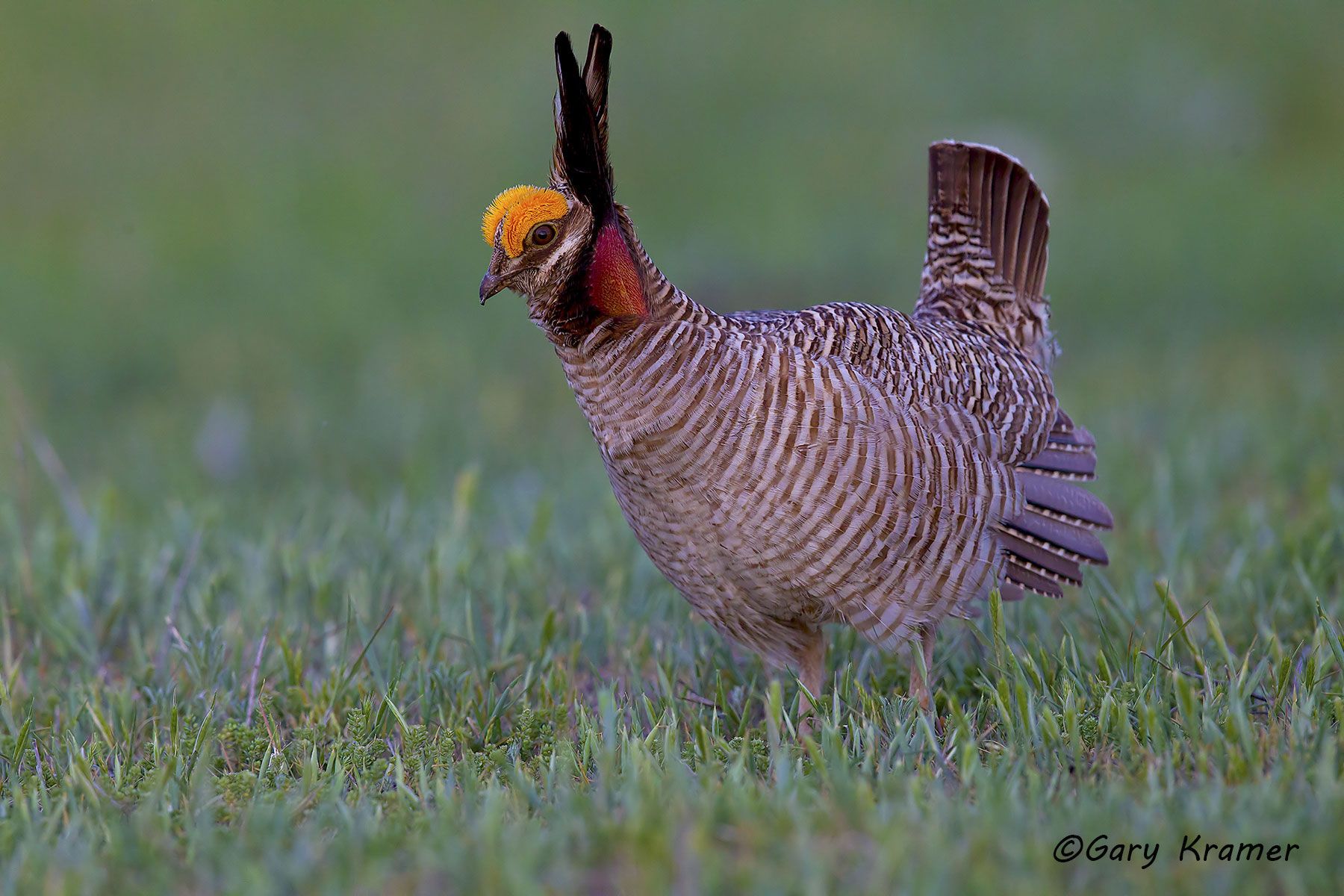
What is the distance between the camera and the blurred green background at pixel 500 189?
8.49 m

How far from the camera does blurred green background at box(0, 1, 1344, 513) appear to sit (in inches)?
334

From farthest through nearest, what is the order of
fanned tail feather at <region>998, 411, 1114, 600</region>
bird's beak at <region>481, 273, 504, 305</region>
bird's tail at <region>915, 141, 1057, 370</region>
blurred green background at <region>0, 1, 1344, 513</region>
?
blurred green background at <region>0, 1, 1344, 513</region> < bird's tail at <region>915, 141, 1057, 370</region> < fanned tail feather at <region>998, 411, 1114, 600</region> < bird's beak at <region>481, 273, 504, 305</region>

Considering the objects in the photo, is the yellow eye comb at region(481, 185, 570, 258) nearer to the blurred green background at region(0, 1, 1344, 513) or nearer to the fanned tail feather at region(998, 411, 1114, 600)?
the fanned tail feather at region(998, 411, 1114, 600)

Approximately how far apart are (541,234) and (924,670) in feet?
4.88

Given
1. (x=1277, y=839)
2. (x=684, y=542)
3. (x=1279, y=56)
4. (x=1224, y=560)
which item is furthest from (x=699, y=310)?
(x=1279, y=56)

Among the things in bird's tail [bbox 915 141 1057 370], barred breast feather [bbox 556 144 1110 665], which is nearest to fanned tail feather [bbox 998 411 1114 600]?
barred breast feather [bbox 556 144 1110 665]

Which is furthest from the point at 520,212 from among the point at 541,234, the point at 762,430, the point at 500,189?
the point at 500,189

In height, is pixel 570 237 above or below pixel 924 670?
above

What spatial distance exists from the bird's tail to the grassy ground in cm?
101

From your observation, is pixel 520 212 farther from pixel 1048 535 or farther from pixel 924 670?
pixel 1048 535

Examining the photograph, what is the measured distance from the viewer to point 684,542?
3.37 m

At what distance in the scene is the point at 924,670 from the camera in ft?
11.4

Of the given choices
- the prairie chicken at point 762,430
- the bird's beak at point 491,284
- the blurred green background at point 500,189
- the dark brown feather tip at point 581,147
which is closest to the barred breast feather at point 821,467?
the prairie chicken at point 762,430

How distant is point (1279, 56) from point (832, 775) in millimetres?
17152
